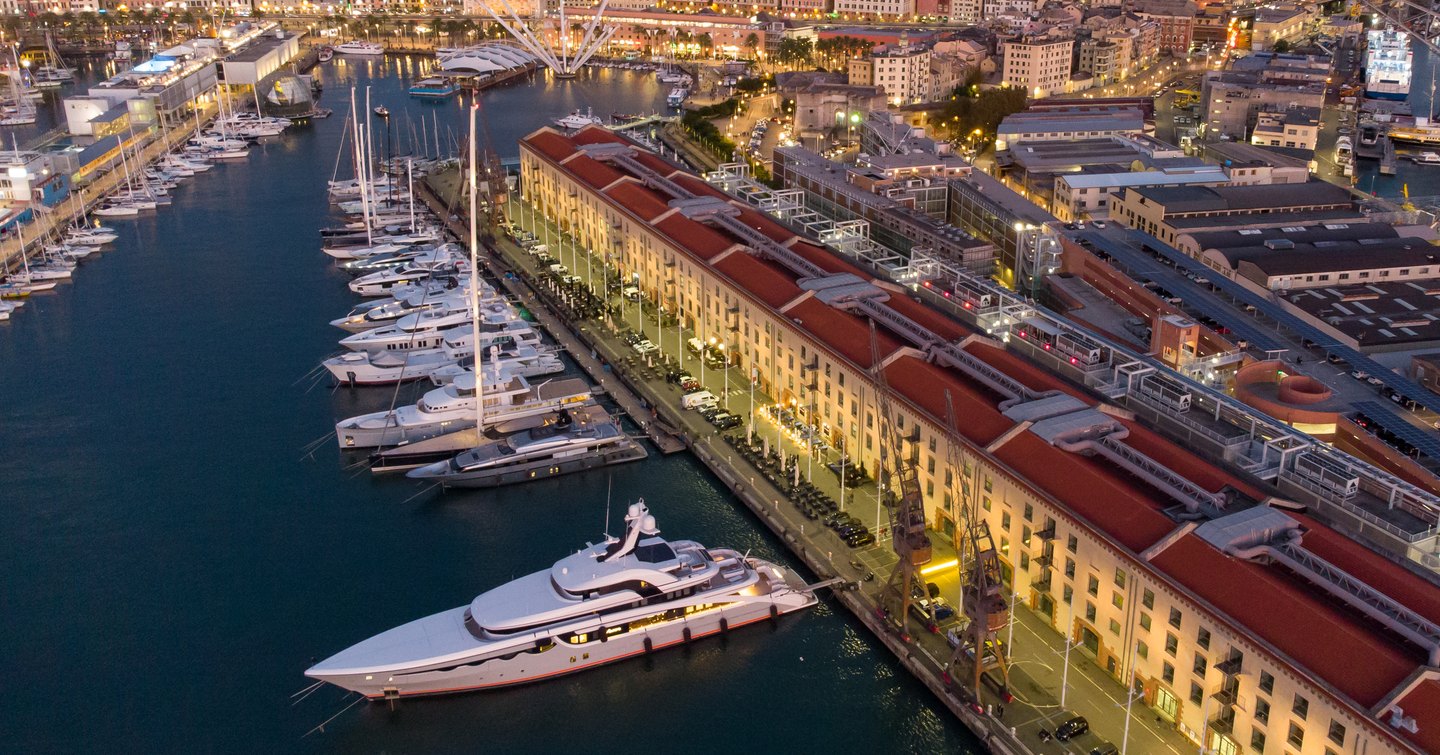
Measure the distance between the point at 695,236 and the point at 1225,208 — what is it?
23.9 metres

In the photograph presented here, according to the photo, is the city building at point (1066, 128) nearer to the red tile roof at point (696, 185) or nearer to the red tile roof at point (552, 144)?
the red tile roof at point (696, 185)

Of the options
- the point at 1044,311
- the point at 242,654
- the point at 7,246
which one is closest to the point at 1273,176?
the point at 1044,311

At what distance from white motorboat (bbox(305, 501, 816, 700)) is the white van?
397 inches

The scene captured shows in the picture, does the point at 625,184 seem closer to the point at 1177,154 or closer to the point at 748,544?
the point at 748,544

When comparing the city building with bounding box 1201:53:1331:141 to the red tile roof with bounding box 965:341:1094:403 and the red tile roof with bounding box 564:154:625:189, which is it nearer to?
the red tile roof with bounding box 564:154:625:189

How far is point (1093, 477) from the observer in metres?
25.2

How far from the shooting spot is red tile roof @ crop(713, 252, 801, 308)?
1460 inches

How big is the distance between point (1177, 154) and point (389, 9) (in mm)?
106537

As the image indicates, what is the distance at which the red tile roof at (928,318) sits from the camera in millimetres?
33531

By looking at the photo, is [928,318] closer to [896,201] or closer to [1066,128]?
[896,201]

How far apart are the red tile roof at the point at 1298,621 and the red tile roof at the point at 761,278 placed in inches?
653

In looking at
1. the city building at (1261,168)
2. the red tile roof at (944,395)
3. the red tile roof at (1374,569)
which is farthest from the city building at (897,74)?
the red tile roof at (1374,569)

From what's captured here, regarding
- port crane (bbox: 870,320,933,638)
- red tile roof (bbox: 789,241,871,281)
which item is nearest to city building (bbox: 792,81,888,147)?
red tile roof (bbox: 789,241,871,281)

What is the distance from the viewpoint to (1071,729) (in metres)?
22.8
